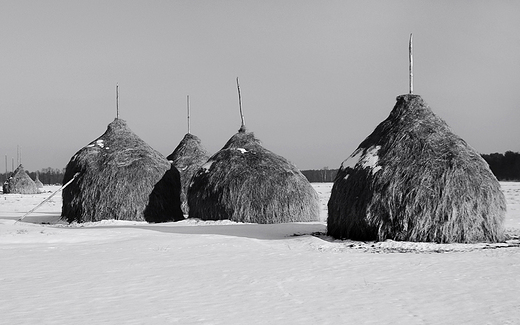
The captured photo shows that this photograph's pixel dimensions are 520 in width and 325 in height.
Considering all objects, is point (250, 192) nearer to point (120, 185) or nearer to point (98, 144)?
point (120, 185)

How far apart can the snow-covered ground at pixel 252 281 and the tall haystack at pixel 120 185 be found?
516 cm

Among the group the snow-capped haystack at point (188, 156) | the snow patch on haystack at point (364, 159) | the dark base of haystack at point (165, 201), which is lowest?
the dark base of haystack at point (165, 201)

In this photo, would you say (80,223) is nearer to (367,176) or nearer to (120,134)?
(120,134)

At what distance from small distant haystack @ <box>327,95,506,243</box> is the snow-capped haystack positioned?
11.9 metres

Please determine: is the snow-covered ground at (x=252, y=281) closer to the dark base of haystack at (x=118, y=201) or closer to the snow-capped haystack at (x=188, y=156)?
the dark base of haystack at (x=118, y=201)

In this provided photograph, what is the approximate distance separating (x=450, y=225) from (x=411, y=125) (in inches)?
105

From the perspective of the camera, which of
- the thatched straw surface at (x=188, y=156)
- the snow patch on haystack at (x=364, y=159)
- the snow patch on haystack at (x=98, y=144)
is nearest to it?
the snow patch on haystack at (x=364, y=159)

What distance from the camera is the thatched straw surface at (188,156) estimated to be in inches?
950

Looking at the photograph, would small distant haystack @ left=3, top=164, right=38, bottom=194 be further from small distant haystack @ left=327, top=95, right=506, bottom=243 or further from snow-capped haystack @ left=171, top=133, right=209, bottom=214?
small distant haystack @ left=327, top=95, right=506, bottom=243

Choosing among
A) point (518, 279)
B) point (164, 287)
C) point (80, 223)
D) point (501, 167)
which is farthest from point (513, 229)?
point (501, 167)

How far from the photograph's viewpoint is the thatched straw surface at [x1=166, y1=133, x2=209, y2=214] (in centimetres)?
2414

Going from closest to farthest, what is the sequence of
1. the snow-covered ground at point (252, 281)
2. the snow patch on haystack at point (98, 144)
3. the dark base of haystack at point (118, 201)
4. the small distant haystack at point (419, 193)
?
the snow-covered ground at point (252, 281)
the small distant haystack at point (419, 193)
the dark base of haystack at point (118, 201)
the snow patch on haystack at point (98, 144)

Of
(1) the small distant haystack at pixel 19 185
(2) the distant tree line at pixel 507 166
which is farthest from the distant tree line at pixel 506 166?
(1) the small distant haystack at pixel 19 185

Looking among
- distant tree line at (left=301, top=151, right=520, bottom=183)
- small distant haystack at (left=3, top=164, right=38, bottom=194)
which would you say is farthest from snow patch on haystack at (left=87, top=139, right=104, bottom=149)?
distant tree line at (left=301, top=151, right=520, bottom=183)
